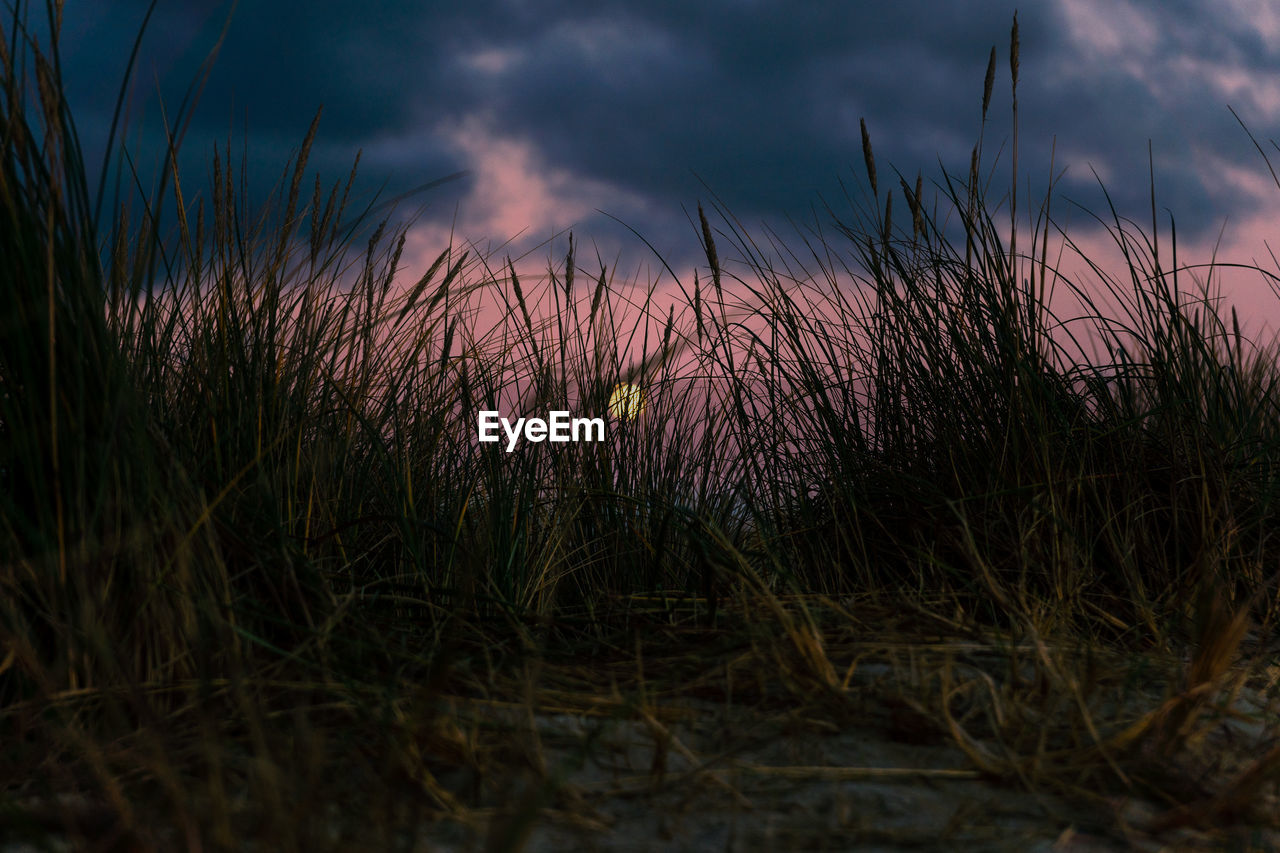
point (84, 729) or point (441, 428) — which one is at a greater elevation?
point (441, 428)

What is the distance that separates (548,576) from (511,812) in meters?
1.58

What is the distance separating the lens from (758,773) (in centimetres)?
104

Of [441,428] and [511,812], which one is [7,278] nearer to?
[511,812]

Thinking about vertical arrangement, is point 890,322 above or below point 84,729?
above

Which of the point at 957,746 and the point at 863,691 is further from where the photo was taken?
the point at 863,691

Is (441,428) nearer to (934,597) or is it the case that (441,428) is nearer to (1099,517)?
(934,597)

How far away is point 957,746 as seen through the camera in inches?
44.2

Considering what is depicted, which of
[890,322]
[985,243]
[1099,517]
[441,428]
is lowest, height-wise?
[1099,517]

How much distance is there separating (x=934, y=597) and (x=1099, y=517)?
17.1 inches

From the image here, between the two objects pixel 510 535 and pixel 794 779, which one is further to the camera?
pixel 510 535

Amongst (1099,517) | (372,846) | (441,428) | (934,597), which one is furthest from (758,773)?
(441,428)

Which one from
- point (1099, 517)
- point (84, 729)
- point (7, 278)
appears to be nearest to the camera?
point (84, 729)

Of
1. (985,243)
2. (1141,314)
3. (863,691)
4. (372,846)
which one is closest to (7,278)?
(372,846)

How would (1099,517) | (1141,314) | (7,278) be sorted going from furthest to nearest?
(1141,314) → (1099,517) → (7,278)
